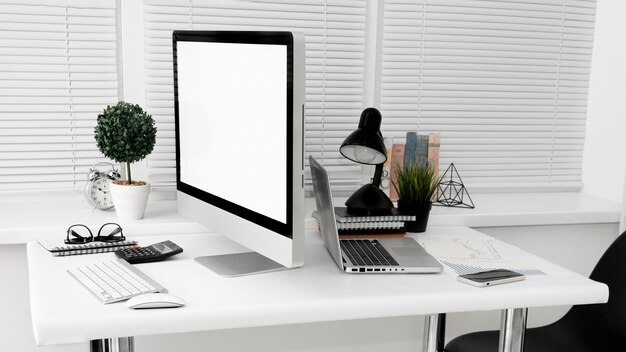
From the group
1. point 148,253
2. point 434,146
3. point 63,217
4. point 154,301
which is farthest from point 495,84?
point 154,301

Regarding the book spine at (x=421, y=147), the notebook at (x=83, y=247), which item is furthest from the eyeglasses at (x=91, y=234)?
the book spine at (x=421, y=147)

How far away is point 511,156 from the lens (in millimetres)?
2852

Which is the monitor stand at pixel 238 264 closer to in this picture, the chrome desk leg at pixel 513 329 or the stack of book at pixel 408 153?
the chrome desk leg at pixel 513 329

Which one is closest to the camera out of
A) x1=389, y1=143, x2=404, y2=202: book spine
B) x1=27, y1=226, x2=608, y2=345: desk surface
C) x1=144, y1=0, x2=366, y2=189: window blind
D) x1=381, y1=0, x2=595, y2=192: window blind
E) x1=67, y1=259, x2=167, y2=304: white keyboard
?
x1=27, y1=226, x2=608, y2=345: desk surface

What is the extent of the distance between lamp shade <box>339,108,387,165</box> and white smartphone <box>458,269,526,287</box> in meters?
0.53

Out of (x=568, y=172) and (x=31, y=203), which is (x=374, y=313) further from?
(x=568, y=172)

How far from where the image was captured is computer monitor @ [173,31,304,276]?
1596 mm

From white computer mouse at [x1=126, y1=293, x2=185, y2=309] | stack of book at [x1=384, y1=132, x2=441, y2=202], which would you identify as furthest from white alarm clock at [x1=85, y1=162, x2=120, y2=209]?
stack of book at [x1=384, y1=132, x2=441, y2=202]

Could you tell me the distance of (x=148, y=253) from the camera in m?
1.89

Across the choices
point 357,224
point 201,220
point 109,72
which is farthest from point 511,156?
point 109,72

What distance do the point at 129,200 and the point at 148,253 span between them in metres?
0.34

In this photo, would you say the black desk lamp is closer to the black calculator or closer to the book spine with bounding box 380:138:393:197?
the book spine with bounding box 380:138:393:197

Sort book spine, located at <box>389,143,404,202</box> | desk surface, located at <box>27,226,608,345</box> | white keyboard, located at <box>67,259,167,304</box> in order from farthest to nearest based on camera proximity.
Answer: book spine, located at <box>389,143,404,202</box> < white keyboard, located at <box>67,259,167,304</box> < desk surface, located at <box>27,226,608,345</box>

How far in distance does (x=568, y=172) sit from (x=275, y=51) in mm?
1765
